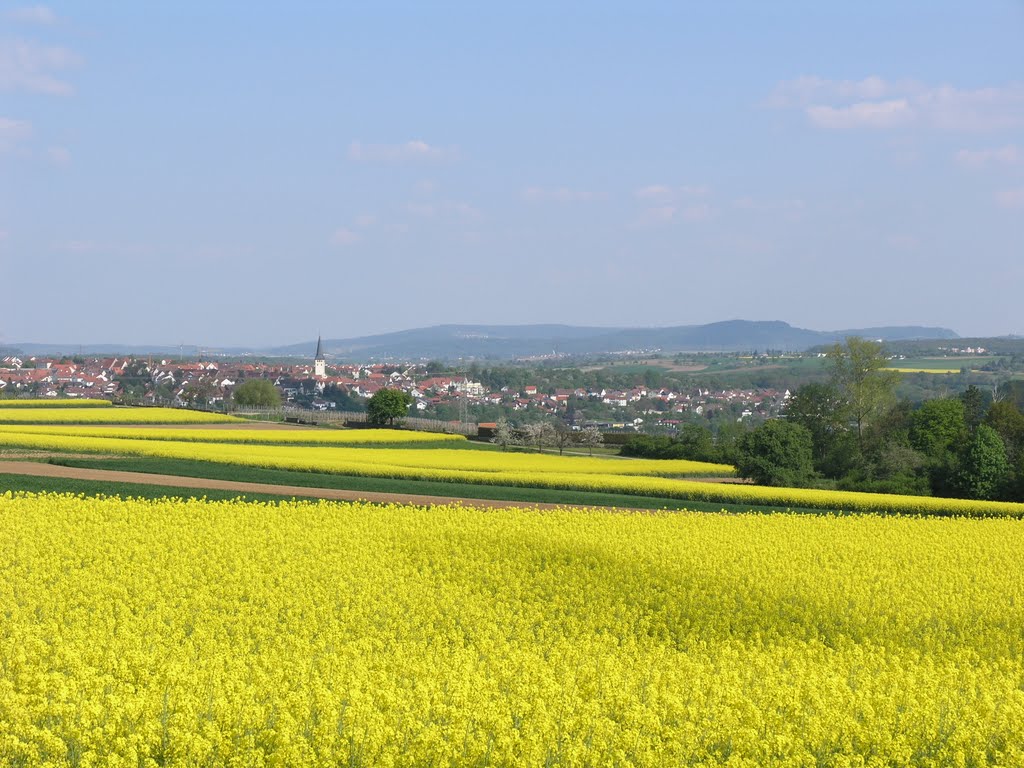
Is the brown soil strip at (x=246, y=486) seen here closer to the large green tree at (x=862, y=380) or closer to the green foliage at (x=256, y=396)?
the large green tree at (x=862, y=380)

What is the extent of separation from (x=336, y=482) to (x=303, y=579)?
24.4 m

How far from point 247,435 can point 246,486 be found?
89.8 ft

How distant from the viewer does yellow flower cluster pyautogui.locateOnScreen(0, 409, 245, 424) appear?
72.6m

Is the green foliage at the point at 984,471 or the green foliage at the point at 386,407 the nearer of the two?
the green foliage at the point at 984,471

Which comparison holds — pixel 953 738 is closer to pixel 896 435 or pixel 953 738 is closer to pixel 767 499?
pixel 767 499

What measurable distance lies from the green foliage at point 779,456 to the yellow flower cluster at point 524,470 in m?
3.93

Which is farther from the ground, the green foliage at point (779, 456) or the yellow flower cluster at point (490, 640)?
the yellow flower cluster at point (490, 640)

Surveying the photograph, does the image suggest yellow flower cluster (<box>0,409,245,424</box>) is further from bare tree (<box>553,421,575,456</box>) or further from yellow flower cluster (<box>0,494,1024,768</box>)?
yellow flower cluster (<box>0,494,1024,768</box>)

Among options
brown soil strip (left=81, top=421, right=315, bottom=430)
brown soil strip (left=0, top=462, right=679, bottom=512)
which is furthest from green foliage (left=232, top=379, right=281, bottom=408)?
brown soil strip (left=0, top=462, right=679, bottom=512)

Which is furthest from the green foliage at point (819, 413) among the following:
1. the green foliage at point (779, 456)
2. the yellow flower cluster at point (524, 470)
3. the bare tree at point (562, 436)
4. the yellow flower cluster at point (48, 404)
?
the yellow flower cluster at point (48, 404)

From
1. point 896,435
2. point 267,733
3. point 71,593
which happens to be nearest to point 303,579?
point 71,593

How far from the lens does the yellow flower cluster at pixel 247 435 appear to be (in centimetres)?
6384

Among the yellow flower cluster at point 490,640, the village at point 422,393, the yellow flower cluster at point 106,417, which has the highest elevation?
the yellow flower cluster at point 490,640

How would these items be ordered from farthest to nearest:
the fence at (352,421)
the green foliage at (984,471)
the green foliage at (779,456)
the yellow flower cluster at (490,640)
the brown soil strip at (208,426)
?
the fence at (352,421)
the brown soil strip at (208,426)
the green foliage at (779,456)
the green foliage at (984,471)
the yellow flower cluster at (490,640)
